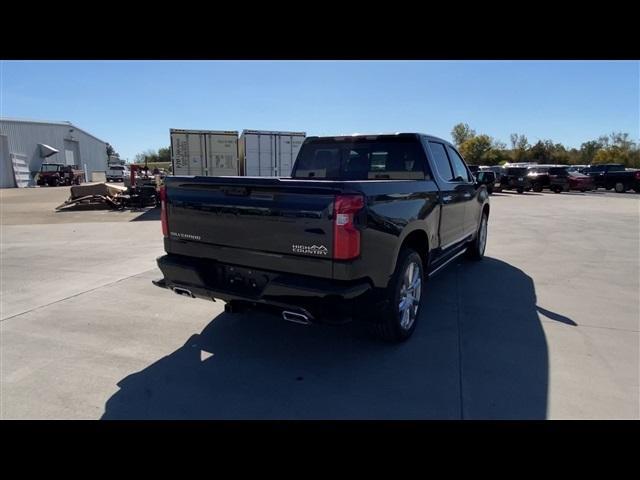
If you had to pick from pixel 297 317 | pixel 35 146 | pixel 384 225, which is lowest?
pixel 297 317

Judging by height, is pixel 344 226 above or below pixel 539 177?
below

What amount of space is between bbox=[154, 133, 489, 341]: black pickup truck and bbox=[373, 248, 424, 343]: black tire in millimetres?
10

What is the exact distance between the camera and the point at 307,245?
2.85 metres

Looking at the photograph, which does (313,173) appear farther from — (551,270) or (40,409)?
(551,270)

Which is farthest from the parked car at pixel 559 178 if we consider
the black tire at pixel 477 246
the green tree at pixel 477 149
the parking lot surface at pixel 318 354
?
the green tree at pixel 477 149

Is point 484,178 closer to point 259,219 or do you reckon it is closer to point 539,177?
point 259,219

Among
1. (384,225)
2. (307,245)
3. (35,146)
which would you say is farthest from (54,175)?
(384,225)

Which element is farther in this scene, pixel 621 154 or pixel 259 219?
pixel 621 154

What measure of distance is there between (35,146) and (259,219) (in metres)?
54.5

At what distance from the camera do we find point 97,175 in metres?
53.2

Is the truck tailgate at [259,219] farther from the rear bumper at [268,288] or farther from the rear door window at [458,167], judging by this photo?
the rear door window at [458,167]
